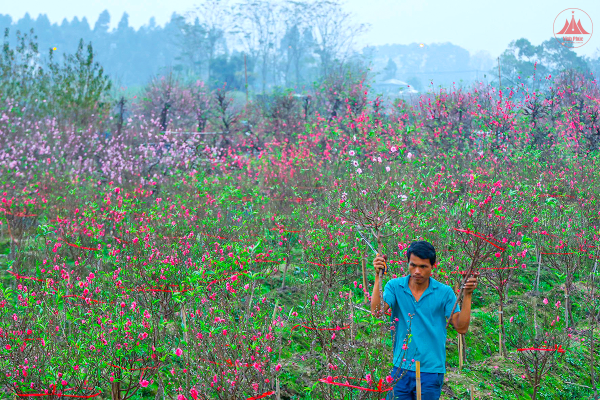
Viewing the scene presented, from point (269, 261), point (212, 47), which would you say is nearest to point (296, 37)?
point (212, 47)

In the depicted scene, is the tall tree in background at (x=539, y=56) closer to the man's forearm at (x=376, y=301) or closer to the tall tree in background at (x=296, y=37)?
the tall tree in background at (x=296, y=37)

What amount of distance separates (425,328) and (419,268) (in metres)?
0.38

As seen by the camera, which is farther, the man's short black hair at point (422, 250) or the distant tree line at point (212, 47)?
the distant tree line at point (212, 47)

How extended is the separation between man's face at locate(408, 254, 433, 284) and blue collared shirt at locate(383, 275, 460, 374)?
0.31ft

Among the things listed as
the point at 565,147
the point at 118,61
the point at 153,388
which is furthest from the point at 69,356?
the point at 118,61

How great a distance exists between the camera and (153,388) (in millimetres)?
4902

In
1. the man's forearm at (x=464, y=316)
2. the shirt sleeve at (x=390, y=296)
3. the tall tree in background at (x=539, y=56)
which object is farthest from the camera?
the tall tree in background at (x=539, y=56)

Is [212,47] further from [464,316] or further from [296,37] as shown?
[464,316]

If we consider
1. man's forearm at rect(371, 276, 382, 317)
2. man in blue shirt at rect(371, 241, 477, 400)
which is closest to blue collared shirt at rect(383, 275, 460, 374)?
man in blue shirt at rect(371, 241, 477, 400)

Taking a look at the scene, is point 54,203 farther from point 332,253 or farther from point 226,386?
point 226,386

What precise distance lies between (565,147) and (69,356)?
1415 centimetres

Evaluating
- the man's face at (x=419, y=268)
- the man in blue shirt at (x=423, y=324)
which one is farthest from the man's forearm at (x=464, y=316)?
the man's face at (x=419, y=268)

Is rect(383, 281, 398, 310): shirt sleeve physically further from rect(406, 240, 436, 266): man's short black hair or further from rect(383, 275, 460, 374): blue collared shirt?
rect(406, 240, 436, 266): man's short black hair

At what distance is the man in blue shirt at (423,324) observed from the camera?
3.17m
